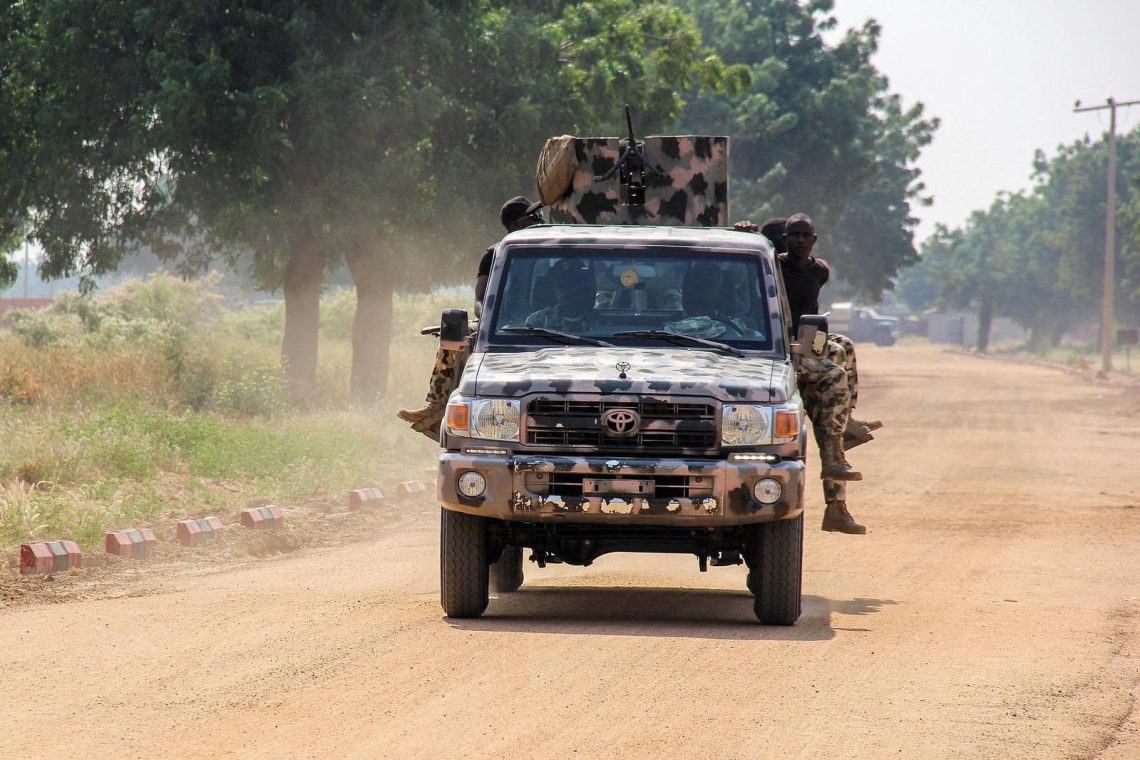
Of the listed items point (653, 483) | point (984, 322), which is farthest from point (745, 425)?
point (984, 322)

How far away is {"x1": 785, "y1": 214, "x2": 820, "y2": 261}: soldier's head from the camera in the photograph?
1078 cm

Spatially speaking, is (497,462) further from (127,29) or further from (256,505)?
(127,29)

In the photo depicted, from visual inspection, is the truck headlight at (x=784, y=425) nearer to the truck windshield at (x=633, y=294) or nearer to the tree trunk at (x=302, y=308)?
the truck windshield at (x=633, y=294)

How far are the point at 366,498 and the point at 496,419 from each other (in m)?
7.65

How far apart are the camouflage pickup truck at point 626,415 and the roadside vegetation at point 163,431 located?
5043 millimetres

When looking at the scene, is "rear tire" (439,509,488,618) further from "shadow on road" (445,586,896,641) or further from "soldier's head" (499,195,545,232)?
"soldier's head" (499,195,545,232)

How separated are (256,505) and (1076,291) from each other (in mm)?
75361

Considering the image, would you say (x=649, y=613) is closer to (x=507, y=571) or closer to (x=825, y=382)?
(x=507, y=571)

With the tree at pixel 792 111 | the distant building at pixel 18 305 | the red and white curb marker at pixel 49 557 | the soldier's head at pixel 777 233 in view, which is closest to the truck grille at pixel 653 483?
the soldier's head at pixel 777 233

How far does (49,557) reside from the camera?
36.6 ft

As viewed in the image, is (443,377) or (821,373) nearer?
A: (443,377)

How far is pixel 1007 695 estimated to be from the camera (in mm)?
7027

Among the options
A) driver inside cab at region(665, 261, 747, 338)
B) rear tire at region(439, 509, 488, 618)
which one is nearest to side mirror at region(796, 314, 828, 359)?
driver inside cab at region(665, 261, 747, 338)

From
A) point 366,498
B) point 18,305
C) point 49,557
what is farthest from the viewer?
point 18,305
